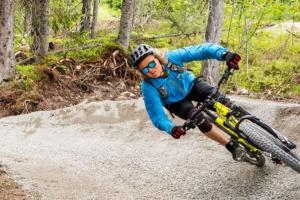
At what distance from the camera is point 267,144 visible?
18.9 feet

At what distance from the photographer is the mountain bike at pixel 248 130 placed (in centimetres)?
568

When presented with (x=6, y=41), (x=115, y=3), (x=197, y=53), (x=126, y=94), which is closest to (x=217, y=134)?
(x=197, y=53)

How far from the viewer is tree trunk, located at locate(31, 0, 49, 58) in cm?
1622

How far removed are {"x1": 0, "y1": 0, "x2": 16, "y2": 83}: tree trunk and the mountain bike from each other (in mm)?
9717

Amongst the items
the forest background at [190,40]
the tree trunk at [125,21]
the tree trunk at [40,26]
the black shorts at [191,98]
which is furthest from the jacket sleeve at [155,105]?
the tree trunk at [40,26]

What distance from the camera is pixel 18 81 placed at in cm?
1445

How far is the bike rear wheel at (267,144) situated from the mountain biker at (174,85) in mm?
604

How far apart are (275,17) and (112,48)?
223 inches

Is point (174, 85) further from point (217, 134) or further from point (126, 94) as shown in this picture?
point (126, 94)

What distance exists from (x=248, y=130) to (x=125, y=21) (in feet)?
37.6

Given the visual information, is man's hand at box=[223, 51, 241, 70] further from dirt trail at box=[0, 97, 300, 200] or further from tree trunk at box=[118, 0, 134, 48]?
tree trunk at box=[118, 0, 134, 48]

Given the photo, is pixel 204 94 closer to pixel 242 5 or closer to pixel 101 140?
pixel 101 140

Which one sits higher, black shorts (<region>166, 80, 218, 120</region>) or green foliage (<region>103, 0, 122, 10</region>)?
black shorts (<region>166, 80, 218, 120</region>)

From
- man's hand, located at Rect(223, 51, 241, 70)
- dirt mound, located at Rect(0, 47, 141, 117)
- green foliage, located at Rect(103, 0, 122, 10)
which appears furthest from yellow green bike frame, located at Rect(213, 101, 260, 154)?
green foliage, located at Rect(103, 0, 122, 10)
